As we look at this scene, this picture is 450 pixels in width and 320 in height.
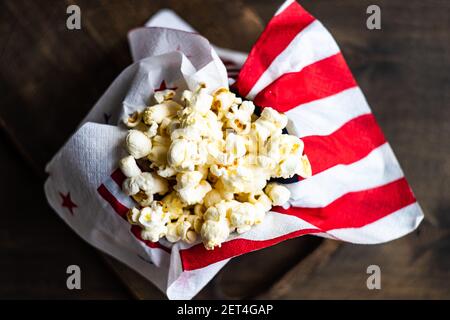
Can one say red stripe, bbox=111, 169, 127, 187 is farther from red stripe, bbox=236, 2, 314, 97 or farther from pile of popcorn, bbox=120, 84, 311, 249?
red stripe, bbox=236, 2, 314, 97

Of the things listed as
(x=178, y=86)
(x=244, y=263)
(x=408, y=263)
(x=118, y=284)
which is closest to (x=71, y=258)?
(x=118, y=284)

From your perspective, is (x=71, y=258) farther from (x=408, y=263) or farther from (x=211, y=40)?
(x=408, y=263)

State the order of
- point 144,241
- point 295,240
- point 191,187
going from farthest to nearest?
1. point 295,240
2. point 144,241
3. point 191,187

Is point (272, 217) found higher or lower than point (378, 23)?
lower

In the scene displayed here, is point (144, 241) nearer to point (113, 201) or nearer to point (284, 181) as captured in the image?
point (113, 201)

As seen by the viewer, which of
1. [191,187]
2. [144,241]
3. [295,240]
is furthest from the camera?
[295,240]

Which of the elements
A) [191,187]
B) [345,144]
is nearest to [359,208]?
[345,144]

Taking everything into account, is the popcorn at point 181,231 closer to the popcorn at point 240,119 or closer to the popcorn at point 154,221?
the popcorn at point 154,221
